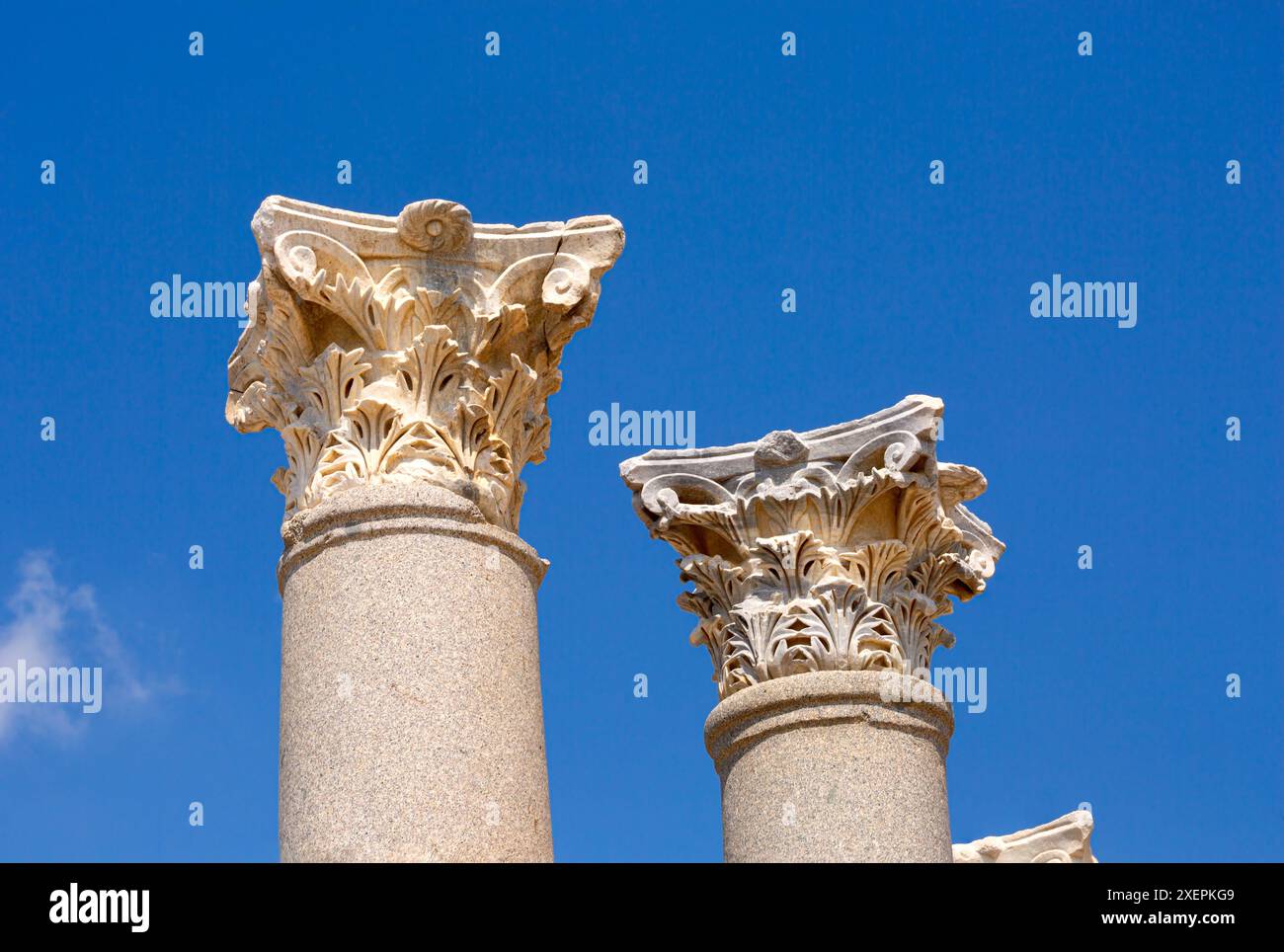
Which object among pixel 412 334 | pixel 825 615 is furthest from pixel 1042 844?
pixel 412 334

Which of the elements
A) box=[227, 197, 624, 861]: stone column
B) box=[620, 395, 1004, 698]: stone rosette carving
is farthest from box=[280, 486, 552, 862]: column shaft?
box=[620, 395, 1004, 698]: stone rosette carving

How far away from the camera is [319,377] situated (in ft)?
64.1

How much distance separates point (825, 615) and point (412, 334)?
766 cm

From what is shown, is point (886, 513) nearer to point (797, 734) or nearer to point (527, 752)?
point (797, 734)

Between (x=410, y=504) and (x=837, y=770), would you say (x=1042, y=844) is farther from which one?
(x=410, y=504)

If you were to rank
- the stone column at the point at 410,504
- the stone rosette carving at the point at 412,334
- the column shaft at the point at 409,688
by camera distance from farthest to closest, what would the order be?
the stone rosette carving at the point at 412,334, the stone column at the point at 410,504, the column shaft at the point at 409,688

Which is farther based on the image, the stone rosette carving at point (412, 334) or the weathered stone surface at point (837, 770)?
the weathered stone surface at point (837, 770)

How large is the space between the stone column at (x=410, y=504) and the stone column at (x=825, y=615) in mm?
5444

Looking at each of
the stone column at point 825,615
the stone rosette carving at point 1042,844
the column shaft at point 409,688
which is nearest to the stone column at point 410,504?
the column shaft at point 409,688

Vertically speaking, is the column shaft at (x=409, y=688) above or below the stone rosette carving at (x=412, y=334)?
below

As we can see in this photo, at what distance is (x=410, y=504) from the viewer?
1812 centimetres

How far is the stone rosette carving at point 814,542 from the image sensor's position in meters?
24.7

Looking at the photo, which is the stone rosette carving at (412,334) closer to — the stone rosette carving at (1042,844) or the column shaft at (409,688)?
the column shaft at (409,688)
